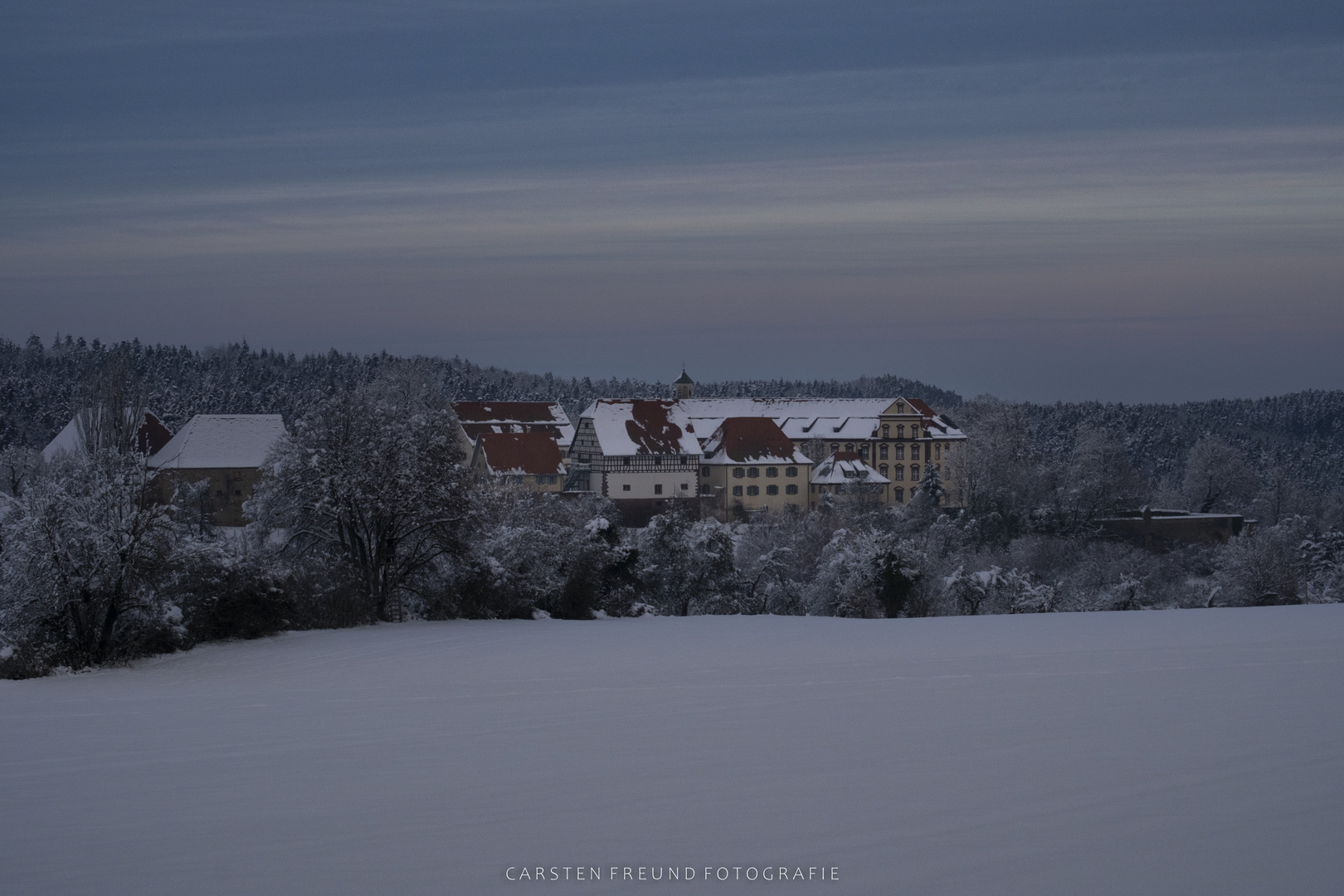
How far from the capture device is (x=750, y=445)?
6338cm

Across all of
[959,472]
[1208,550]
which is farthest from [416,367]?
[1208,550]

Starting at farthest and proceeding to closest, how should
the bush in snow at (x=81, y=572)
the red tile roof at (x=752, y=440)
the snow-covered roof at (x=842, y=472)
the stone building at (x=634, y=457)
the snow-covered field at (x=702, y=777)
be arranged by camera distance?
1. the red tile roof at (x=752, y=440)
2. the snow-covered roof at (x=842, y=472)
3. the stone building at (x=634, y=457)
4. the bush in snow at (x=81, y=572)
5. the snow-covered field at (x=702, y=777)

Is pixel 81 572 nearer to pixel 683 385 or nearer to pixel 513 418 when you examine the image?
pixel 513 418

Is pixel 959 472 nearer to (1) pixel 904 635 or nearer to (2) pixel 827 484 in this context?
(2) pixel 827 484

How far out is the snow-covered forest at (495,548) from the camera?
14625 mm

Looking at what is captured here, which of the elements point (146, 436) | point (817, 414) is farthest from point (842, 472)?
point (146, 436)

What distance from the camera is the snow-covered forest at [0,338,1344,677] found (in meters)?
14.6

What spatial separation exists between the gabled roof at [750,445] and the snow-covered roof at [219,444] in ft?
79.3

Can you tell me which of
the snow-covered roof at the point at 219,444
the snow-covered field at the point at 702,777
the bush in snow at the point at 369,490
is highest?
the snow-covered roof at the point at 219,444

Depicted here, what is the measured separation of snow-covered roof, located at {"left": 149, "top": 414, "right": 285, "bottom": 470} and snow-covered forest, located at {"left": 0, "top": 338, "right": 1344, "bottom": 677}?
668 cm

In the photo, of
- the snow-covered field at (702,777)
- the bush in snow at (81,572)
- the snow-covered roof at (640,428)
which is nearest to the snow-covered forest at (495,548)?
the bush in snow at (81,572)

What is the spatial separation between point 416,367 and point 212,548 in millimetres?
39495

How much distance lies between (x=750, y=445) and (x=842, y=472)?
5.59 m

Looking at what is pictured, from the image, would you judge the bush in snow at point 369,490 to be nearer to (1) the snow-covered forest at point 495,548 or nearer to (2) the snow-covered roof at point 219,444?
(1) the snow-covered forest at point 495,548
